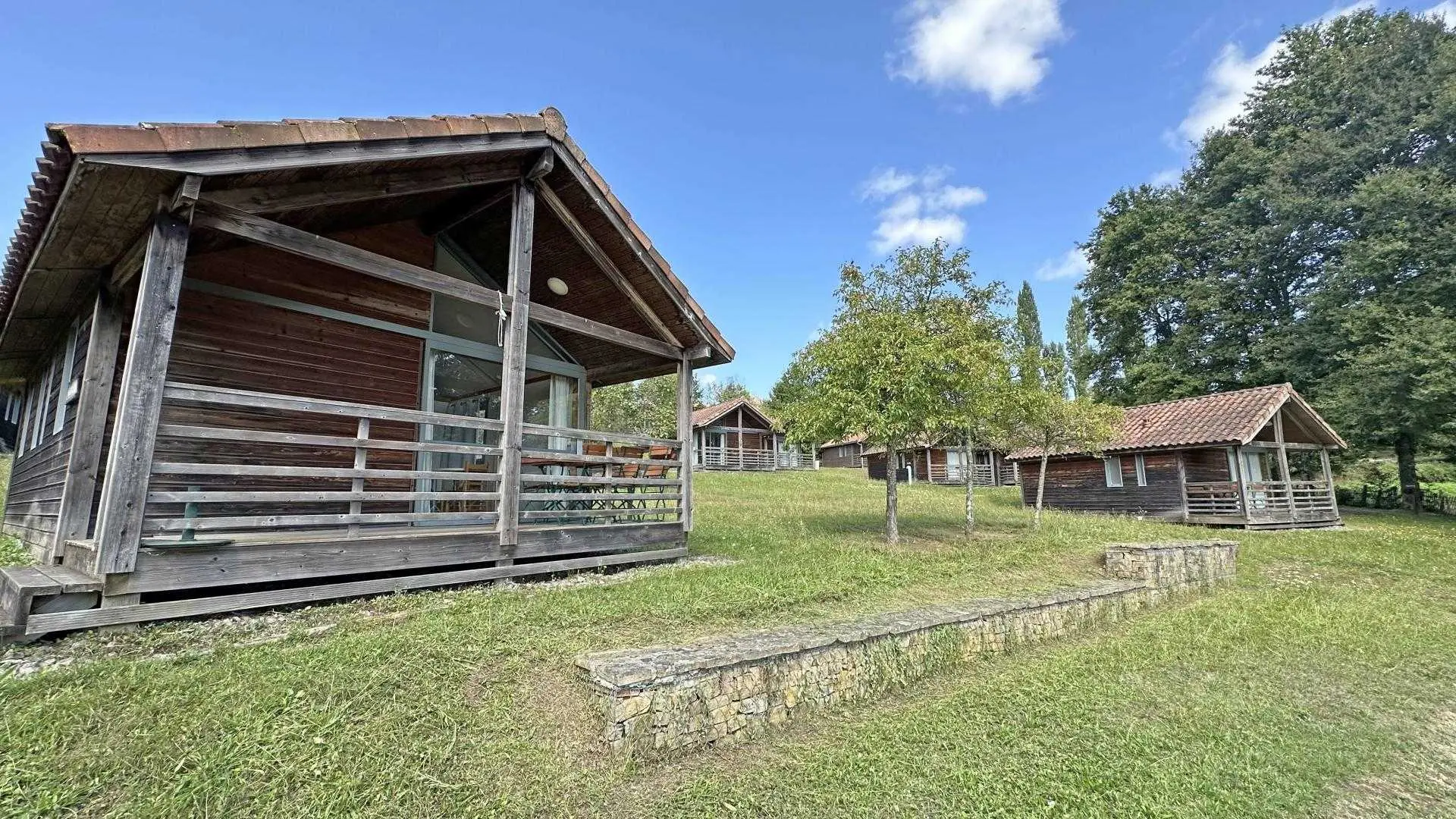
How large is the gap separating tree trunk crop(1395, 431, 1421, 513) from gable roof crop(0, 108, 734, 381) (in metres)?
30.6

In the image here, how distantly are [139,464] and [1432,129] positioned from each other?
39.1 metres

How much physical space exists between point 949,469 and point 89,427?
123 ft

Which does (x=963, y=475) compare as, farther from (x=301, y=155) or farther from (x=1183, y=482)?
(x=301, y=155)

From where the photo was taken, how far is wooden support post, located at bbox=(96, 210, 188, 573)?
430 centimetres

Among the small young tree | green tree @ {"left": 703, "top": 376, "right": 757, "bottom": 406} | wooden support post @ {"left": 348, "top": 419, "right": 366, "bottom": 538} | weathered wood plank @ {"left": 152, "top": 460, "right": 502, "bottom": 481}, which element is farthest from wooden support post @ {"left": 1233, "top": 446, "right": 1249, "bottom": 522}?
green tree @ {"left": 703, "top": 376, "right": 757, "bottom": 406}

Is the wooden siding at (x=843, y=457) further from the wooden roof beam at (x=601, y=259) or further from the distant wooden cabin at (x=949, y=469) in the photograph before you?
the wooden roof beam at (x=601, y=259)

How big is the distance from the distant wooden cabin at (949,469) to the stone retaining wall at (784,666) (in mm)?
28872

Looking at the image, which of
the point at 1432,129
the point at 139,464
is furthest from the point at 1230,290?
the point at 139,464

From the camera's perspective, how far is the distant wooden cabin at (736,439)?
37.8 meters

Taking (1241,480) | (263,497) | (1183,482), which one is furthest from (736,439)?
(263,497)

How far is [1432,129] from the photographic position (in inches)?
945

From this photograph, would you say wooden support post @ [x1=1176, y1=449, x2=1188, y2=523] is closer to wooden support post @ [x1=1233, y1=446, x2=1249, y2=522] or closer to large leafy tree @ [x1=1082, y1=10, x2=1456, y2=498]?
wooden support post @ [x1=1233, y1=446, x2=1249, y2=522]

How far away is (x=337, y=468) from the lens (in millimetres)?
6125

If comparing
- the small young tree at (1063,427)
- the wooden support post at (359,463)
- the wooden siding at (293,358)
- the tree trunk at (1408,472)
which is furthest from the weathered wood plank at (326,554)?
the tree trunk at (1408,472)
